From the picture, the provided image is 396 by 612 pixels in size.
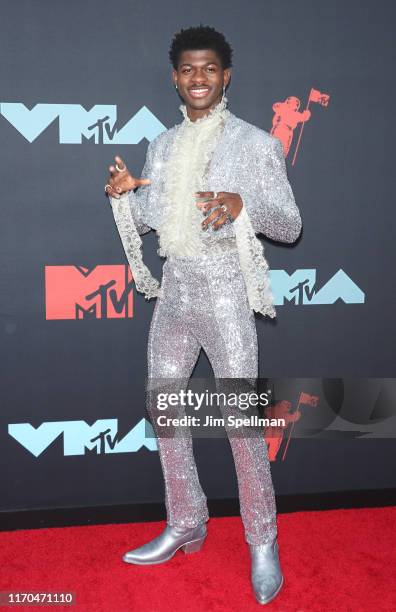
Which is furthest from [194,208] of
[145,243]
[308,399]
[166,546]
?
[166,546]

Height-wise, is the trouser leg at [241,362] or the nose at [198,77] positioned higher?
the nose at [198,77]

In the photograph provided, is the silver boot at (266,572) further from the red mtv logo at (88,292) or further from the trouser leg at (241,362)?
the red mtv logo at (88,292)

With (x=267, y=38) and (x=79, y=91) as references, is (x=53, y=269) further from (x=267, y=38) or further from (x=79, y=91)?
(x=267, y=38)

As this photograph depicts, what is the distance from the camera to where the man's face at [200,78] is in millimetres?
1836

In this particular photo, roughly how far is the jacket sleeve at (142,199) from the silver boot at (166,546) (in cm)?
104

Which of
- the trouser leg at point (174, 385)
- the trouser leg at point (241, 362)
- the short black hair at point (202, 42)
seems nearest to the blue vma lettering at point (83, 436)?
the trouser leg at point (174, 385)

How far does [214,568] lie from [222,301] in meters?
0.93

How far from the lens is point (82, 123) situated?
84.6 inches

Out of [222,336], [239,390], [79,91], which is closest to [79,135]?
[79,91]

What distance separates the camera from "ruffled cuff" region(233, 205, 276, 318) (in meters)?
1.80

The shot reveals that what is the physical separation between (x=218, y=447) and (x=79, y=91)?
1389 millimetres

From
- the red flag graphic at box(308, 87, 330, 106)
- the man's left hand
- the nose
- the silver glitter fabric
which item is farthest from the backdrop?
the man's left hand

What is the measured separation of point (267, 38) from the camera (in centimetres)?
220

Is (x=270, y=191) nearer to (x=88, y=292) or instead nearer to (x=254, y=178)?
(x=254, y=178)
